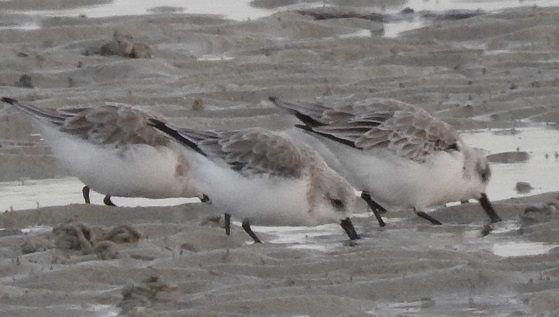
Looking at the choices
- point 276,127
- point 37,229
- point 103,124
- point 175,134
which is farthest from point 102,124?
point 276,127

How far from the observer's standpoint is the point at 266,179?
843 centimetres

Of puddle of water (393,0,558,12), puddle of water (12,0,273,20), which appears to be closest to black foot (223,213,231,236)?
puddle of water (12,0,273,20)

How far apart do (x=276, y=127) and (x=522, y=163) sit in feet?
7.09

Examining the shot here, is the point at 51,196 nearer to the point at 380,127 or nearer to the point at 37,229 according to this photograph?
the point at 37,229

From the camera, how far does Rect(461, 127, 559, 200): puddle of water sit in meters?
9.92

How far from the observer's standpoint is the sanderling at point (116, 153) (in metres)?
9.46

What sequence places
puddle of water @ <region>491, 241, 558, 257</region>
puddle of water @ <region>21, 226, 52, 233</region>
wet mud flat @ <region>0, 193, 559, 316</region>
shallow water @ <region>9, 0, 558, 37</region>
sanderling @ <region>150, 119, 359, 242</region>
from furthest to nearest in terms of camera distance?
1. shallow water @ <region>9, 0, 558, 37</region>
2. puddle of water @ <region>21, 226, 52, 233</region>
3. sanderling @ <region>150, 119, 359, 242</region>
4. puddle of water @ <region>491, 241, 558, 257</region>
5. wet mud flat @ <region>0, 193, 559, 316</region>

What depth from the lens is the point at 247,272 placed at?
7.42 m

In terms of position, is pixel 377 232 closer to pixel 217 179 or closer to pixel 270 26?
pixel 217 179

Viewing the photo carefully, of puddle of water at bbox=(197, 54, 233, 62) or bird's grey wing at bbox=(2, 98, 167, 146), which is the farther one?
puddle of water at bbox=(197, 54, 233, 62)

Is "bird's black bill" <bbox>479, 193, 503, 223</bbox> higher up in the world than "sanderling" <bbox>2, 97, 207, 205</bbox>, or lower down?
lower down

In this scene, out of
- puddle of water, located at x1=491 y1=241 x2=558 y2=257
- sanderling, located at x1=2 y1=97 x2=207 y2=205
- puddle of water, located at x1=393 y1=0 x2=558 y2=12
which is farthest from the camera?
puddle of water, located at x1=393 y1=0 x2=558 y2=12

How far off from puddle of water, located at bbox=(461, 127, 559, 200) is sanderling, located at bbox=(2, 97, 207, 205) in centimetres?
207

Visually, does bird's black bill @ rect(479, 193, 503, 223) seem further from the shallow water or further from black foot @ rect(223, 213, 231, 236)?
the shallow water
